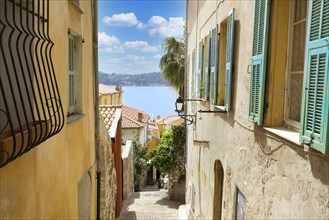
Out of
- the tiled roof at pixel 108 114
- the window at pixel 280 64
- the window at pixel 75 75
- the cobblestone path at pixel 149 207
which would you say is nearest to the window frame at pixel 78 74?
the window at pixel 75 75

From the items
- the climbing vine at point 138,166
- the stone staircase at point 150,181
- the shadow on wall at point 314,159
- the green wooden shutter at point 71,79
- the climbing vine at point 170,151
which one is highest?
the green wooden shutter at point 71,79

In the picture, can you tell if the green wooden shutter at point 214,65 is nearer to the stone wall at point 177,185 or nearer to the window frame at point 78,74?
the window frame at point 78,74

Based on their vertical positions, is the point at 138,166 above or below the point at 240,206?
below

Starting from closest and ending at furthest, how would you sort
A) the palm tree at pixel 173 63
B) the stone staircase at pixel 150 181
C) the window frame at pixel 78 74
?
the window frame at pixel 78 74
the palm tree at pixel 173 63
the stone staircase at pixel 150 181

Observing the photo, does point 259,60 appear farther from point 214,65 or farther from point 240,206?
point 214,65

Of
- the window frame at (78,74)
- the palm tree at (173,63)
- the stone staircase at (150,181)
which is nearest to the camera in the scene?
the window frame at (78,74)

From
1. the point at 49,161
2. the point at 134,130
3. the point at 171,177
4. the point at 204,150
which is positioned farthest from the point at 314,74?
the point at 134,130

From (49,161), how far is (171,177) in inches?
599

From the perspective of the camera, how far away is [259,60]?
4.02m

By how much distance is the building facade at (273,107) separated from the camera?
8.80ft

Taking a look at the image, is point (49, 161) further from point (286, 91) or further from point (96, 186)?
point (96, 186)

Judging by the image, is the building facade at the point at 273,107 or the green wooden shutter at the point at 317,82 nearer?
the green wooden shutter at the point at 317,82

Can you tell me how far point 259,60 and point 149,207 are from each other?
1424 cm

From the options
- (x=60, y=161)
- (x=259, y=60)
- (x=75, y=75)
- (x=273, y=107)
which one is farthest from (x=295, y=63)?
(x=75, y=75)
